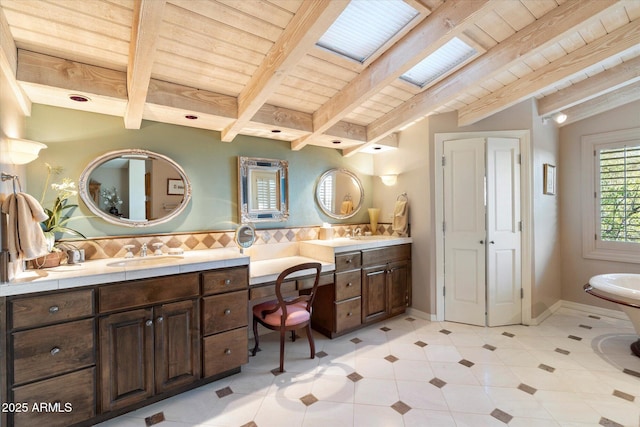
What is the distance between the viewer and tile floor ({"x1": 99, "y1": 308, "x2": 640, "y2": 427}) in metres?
1.85

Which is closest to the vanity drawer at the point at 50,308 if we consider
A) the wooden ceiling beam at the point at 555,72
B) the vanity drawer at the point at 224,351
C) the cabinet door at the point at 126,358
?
the cabinet door at the point at 126,358

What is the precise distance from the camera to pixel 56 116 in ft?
7.14

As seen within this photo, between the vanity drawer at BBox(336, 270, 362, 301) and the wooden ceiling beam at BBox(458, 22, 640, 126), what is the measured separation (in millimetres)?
2134

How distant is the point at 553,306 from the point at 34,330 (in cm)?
511

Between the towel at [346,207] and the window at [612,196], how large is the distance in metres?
3.04

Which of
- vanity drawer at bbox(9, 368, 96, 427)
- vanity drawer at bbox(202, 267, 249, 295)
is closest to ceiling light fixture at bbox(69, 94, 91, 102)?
vanity drawer at bbox(202, 267, 249, 295)

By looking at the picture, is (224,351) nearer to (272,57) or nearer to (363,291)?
(363,291)

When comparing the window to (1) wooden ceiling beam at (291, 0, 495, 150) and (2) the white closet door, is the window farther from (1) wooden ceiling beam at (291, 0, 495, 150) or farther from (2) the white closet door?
(1) wooden ceiling beam at (291, 0, 495, 150)

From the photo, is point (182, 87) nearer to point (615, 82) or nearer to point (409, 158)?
point (409, 158)

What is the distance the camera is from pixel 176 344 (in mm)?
2053

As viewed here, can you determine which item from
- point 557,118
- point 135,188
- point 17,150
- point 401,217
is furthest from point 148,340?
point 557,118

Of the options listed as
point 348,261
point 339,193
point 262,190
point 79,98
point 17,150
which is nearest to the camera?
point 17,150

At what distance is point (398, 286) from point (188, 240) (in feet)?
7.98

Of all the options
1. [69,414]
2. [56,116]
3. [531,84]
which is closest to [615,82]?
[531,84]
